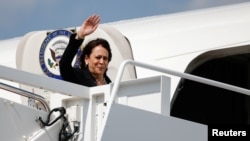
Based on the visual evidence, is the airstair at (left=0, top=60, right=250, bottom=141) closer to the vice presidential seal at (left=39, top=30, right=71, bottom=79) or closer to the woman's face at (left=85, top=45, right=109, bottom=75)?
the woman's face at (left=85, top=45, right=109, bottom=75)

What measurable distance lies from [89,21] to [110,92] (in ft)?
3.24

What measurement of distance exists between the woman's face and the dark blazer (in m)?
0.14

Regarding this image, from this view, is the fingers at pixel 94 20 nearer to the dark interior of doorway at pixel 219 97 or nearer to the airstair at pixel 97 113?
the airstair at pixel 97 113

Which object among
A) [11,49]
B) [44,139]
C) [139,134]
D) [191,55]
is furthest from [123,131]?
[11,49]

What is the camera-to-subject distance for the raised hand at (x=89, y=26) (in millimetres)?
5562

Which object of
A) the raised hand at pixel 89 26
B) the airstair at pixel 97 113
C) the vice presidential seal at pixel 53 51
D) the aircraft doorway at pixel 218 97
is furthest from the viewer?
the aircraft doorway at pixel 218 97

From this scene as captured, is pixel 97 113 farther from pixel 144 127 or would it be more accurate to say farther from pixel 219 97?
pixel 219 97

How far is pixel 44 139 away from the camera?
15.2 ft

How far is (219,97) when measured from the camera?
26.6 ft

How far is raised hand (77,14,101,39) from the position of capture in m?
5.56

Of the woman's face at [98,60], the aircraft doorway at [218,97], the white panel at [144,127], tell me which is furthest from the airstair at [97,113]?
the aircraft doorway at [218,97]

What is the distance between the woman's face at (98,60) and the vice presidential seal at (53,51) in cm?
153

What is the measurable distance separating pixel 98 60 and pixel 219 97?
8.72 feet

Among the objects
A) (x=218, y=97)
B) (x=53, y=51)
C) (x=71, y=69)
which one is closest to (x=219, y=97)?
(x=218, y=97)
